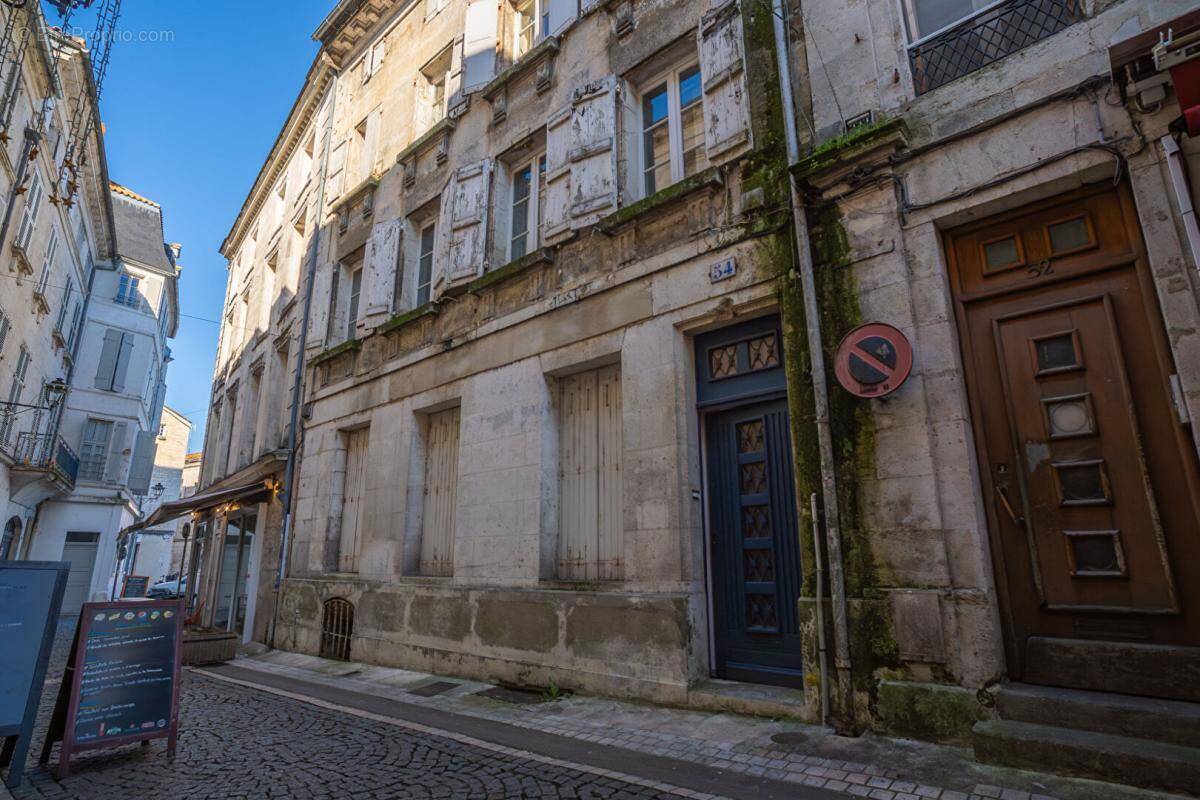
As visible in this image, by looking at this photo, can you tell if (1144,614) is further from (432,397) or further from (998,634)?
(432,397)

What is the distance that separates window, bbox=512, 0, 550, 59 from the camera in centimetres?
911

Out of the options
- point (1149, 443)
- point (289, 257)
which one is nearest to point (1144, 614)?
point (1149, 443)

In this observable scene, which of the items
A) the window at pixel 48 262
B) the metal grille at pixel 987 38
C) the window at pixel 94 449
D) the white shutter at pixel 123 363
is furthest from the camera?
the white shutter at pixel 123 363

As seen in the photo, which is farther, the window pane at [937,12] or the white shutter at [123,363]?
the white shutter at [123,363]

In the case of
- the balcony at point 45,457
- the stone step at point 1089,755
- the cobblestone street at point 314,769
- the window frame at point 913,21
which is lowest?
the cobblestone street at point 314,769

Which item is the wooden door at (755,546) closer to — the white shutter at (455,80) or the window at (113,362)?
the white shutter at (455,80)

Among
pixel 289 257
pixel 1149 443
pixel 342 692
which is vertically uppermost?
pixel 289 257

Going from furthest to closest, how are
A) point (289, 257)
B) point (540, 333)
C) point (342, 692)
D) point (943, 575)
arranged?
point (289, 257) → point (540, 333) → point (342, 692) → point (943, 575)

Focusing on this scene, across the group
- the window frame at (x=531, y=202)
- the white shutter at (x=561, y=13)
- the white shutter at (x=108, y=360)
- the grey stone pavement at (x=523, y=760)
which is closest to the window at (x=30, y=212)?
the white shutter at (x=108, y=360)

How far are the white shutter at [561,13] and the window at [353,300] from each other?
5391 mm

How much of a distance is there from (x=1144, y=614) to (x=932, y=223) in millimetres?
2783

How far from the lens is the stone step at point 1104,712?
3.19m

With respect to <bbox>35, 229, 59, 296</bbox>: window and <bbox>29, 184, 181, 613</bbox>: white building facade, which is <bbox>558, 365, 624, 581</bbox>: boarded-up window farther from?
<bbox>29, 184, 181, 613</bbox>: white building facade

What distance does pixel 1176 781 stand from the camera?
2.97m
